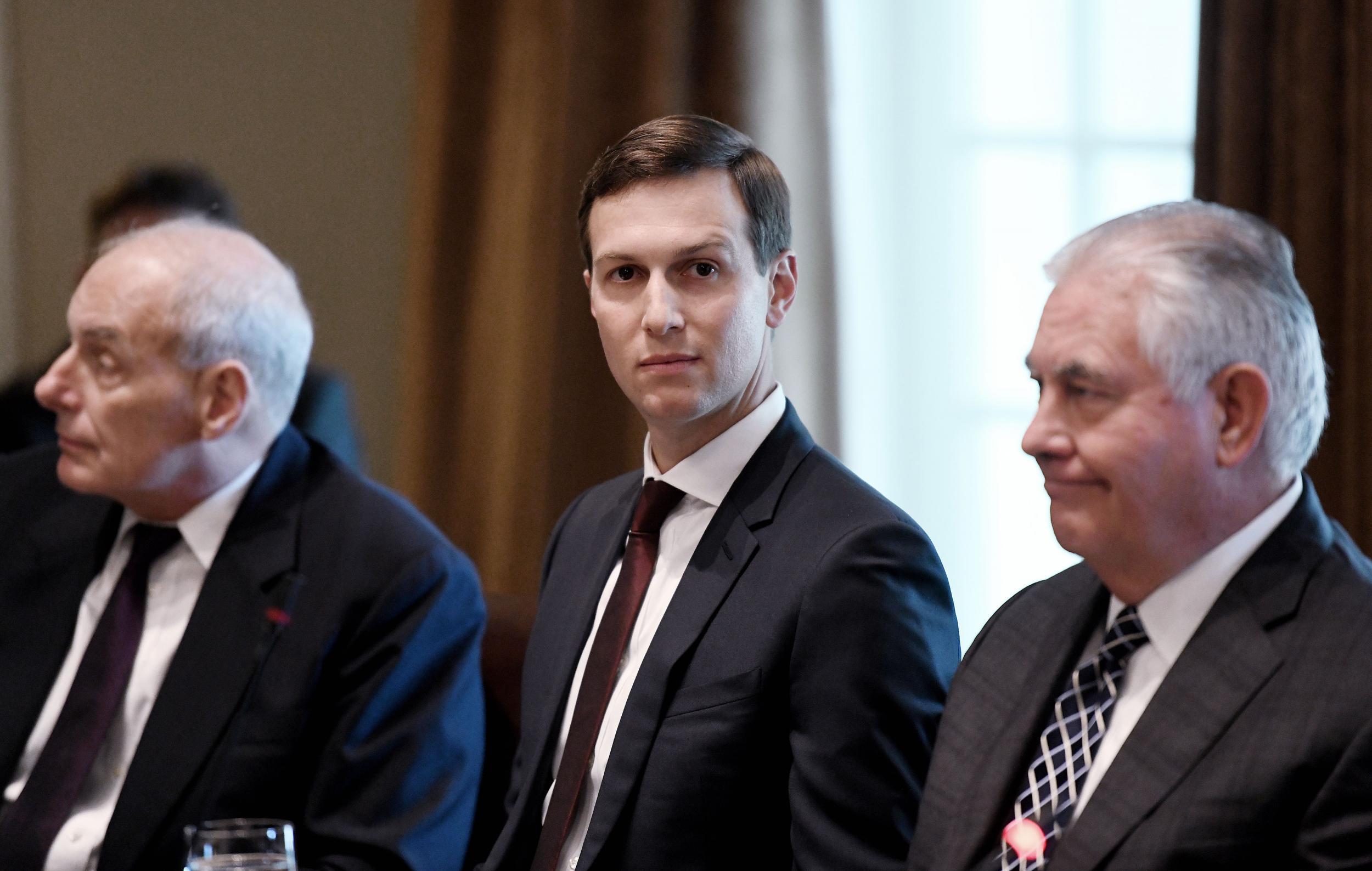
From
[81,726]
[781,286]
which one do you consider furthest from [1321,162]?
[81,726]

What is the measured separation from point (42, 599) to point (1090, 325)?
6.30 feet

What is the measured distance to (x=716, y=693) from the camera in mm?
1859

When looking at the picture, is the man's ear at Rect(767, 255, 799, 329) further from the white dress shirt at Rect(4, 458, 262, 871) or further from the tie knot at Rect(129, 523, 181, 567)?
the tie knot at Rect(129, 523, 181, 567)

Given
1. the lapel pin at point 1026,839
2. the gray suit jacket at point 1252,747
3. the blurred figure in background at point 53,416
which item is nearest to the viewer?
the gray suit jacket at point 1252,747

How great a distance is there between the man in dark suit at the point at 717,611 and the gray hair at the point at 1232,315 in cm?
52

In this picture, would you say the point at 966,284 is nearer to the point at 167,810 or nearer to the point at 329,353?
the point at 329,353

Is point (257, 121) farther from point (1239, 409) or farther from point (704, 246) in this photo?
point (1239, 409)

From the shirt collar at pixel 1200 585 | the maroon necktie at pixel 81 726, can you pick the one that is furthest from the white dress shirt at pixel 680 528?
the maroon necktie at pixel 81 726

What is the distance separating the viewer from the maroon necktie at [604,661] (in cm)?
194

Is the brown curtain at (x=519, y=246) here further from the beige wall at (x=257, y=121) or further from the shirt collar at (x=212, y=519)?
the shirt collar at (x=212, y=519)

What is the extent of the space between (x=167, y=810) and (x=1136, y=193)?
2.85m

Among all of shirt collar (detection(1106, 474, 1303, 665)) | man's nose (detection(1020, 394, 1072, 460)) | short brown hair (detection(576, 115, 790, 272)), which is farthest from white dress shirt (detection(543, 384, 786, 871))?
shirt collar (detection(1106, 474, 1303, 665))

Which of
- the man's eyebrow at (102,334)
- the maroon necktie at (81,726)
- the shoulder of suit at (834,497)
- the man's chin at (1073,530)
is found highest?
the man's eyebrow at (102,334)

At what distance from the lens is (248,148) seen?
3.97 meters
